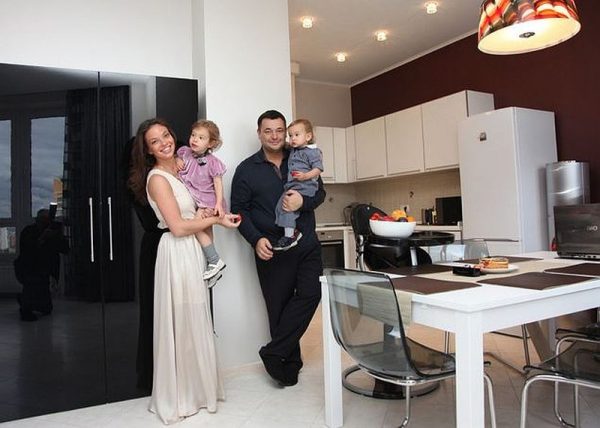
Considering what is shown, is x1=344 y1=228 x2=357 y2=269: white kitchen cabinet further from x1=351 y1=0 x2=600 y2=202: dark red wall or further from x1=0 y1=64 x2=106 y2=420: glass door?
x1=0 y1=64 x2=106 y2=420: glass door

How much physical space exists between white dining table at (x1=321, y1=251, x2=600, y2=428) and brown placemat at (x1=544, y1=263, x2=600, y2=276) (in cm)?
14

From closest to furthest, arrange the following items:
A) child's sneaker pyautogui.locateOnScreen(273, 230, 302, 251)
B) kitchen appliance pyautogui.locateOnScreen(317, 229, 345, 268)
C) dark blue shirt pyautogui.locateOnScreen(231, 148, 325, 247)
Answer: child's sneaker pyautogui.locateOnScreen(273, 230, 302, 251)
dark blue shirt pyautogui.locateOnScreen(231, 148, 325, 247)
kitchen appliance pyautogui.locateOnScreen(317, 229, 345, 268)

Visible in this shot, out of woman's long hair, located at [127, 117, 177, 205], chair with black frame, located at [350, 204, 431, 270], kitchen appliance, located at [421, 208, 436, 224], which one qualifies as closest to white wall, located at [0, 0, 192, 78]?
woman's long hair, located at [127, 117, 177, 205]

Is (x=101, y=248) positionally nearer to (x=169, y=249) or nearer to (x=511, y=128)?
(x=169, y=249)

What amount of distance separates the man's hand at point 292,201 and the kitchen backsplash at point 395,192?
2.86m

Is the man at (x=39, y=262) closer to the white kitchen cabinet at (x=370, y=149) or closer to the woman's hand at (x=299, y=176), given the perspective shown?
the woman's hand at (x=299, y=176)

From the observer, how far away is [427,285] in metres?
1.82

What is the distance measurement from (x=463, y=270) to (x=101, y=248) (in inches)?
78.3

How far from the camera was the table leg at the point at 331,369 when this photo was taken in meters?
2.12

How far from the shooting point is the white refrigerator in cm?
372

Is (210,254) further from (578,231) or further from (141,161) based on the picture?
(578,231)

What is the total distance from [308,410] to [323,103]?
4.59 meters

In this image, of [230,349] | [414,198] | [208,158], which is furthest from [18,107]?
[414,198]

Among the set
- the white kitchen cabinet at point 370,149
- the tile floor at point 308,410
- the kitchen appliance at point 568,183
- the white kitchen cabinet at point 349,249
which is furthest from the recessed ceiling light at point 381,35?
the tile floor at point 308,410
